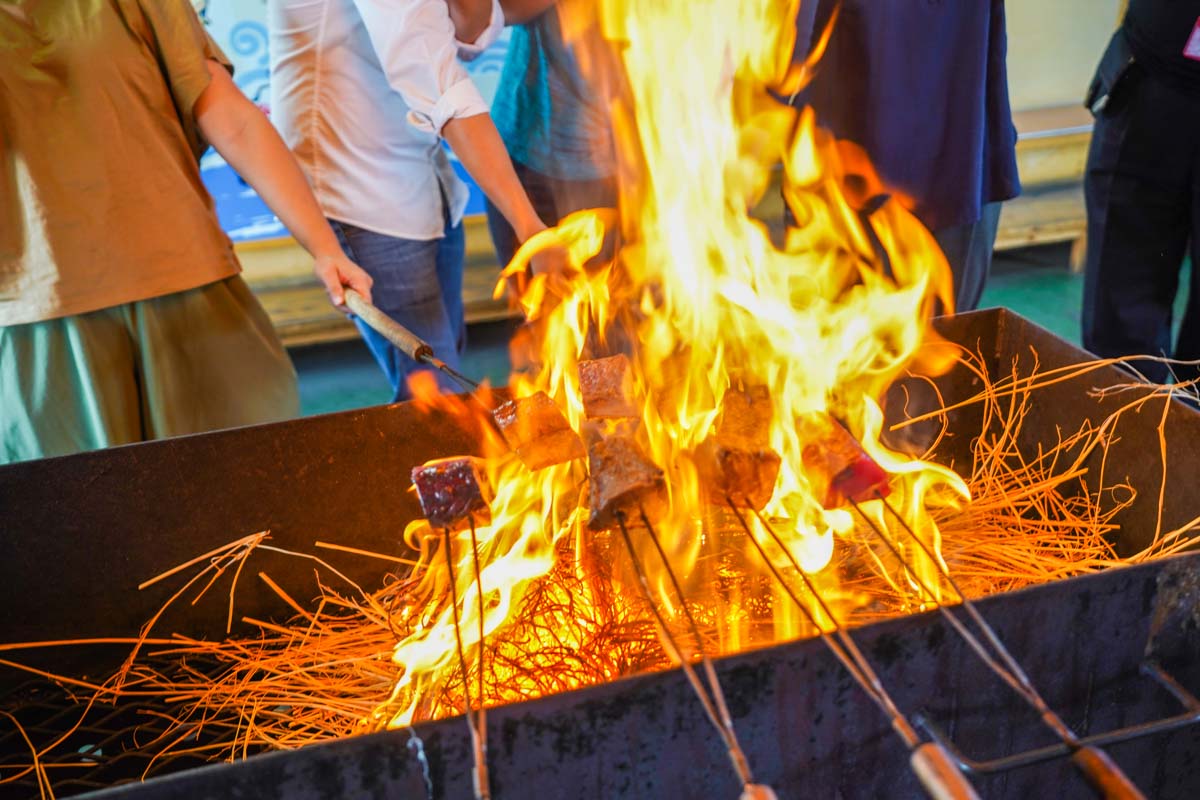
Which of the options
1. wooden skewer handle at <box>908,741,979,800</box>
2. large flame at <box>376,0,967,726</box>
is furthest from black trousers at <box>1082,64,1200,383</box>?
wooden skewer handle at <box>908,741,979,800</box>

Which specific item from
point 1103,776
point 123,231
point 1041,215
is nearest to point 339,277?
point 123,231

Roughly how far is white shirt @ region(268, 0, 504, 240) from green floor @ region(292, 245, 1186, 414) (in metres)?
1.73

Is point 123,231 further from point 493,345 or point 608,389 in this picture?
point 493,345

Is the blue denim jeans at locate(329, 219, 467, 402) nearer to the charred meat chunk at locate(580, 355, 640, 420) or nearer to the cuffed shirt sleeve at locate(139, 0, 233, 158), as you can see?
the cuffed shirt sleeve at locate(139, 0, 233, 158)

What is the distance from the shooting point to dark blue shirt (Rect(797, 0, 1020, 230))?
2754 mm

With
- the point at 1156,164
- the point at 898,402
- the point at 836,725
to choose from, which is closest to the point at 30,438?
the point at 836,725

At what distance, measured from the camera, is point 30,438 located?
2.31 meters

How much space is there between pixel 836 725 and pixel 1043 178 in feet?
15.6

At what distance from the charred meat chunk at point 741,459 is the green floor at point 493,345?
2.79 meters

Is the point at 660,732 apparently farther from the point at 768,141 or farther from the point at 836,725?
the point at 768,141

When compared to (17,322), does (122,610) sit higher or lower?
lower

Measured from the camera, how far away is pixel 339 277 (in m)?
2.36

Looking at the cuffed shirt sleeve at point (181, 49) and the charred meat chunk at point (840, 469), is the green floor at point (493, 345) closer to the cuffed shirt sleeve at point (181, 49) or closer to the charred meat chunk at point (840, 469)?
the cuffed shirt sleeve at point (181, 49)

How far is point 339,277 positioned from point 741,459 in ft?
3.92
